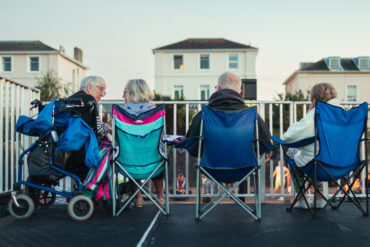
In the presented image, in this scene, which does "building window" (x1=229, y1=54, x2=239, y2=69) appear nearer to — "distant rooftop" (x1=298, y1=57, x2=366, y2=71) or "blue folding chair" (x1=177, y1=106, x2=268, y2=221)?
"distant rooftop" (x1=298, y1=57, x2=366, y2=71)

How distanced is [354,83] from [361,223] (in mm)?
40044

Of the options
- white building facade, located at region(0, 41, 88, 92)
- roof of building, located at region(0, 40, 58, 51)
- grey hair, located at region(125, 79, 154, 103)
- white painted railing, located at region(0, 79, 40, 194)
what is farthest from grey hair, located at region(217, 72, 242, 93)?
roof of building, located at region(0, 40, 58, 51)

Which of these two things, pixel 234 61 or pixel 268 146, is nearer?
pixel 268 146

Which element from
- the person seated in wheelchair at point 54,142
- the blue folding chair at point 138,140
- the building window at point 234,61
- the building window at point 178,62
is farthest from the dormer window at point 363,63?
the person seated in wheelchair at point 54,142

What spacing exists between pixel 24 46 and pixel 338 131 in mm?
39838

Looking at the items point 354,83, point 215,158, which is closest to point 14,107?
→ point 215,158

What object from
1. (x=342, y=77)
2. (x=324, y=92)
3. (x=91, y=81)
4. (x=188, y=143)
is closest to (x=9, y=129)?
(x=91, y=81)

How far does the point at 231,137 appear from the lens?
357 centimetres

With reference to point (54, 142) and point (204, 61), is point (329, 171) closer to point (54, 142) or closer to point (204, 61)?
point (54, 142)

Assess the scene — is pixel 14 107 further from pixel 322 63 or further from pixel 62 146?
pixel 322 63

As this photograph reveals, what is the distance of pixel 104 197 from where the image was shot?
380 centimetres

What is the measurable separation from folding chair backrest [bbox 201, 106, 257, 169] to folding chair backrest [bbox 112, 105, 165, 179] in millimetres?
477

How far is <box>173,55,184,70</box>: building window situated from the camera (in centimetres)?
4000

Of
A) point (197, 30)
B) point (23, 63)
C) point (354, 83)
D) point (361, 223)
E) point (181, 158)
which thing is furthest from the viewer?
point (197, 30)
